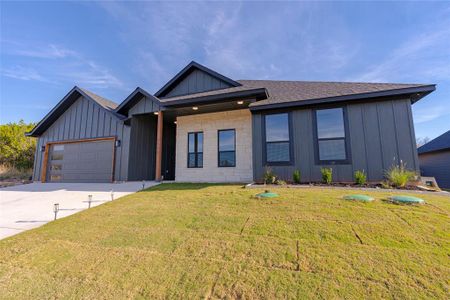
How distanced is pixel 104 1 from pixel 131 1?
137cm

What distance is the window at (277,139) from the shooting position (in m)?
7.48

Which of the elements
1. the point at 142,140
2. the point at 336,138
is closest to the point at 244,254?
the point at 336,138

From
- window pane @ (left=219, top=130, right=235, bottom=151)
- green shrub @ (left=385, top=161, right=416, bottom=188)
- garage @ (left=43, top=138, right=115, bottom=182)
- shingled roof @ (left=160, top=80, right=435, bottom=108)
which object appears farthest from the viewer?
garage @ (left=43, top=138, right=115, bottom=182)

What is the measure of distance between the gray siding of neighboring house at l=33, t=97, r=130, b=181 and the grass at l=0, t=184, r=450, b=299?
6194 millimetres

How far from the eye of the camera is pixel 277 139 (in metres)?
7.66

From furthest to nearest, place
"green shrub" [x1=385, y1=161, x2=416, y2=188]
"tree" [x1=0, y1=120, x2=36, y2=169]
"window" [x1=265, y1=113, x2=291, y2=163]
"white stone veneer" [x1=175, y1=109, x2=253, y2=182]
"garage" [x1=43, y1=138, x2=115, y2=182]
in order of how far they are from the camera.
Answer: "tree" [x1=0, y1=120, x2=36, y2=169] < "garage" [x1=43, y1=138, x2=115, y2=182] < "white stone veneer" [x1=175, y1=109, x2=253, y2=182] < "window" [x1=265, y1=113, x2=291, y2=163] < "green shrub" [x1=385, y1=161, x2=416, y2=188]

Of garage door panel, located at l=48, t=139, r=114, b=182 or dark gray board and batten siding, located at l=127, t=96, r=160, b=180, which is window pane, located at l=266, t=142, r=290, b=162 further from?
garage door panel, located at l=48, t=139, r=114, b=182

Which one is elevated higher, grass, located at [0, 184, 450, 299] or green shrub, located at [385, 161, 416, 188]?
green shrub, located at [385, 161, 416, 188]

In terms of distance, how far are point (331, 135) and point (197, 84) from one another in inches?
275

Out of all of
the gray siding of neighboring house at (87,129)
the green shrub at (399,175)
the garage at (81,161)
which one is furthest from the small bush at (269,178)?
the garage at (81,161)

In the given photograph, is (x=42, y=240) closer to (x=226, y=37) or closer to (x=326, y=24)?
(x=226, y=37)

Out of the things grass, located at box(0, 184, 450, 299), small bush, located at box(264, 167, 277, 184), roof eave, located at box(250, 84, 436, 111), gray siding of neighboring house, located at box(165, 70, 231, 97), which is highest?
gray siding of neighboring house, located at box(165, 70, 231, 97)

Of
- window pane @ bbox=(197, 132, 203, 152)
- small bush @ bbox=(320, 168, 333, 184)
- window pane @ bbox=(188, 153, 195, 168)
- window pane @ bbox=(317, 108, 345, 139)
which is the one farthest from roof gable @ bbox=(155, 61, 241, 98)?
small bush @ bbox=(320, 168, 333, 184)

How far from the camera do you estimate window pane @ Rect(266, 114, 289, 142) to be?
25.0 ft
